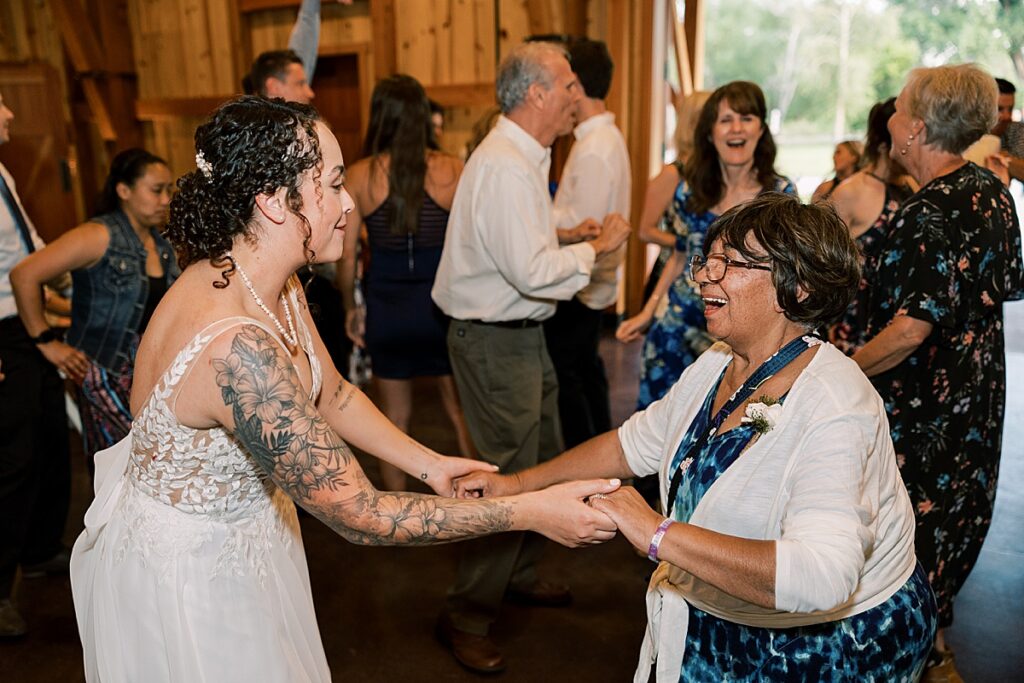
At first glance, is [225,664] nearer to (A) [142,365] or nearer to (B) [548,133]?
(A) [142,365]

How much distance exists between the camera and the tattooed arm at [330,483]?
142cm

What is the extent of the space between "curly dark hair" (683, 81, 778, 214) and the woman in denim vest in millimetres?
1956

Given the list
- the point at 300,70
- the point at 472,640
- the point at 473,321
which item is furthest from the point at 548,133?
the point at 472,640

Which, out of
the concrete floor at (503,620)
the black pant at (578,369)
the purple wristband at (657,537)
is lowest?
the concrete floor at (503,620)

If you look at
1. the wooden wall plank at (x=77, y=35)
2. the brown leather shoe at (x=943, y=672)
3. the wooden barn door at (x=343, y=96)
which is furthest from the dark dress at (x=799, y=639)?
the wooden wall plank at (x=77, y=35)

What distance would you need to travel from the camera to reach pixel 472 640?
110 inches

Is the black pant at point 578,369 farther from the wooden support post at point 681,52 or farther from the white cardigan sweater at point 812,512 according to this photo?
the wooden support post at point 681,52

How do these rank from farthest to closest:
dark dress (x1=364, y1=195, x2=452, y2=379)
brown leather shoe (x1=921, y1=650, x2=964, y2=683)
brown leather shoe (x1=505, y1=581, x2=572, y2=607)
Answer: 1. dark dress (x1=364, y1=195, x2=452, y2=379)
2. brown leather shoe (x1=505, y1=581, x2=572, y2=607)
3. brown leather shoe (x1=921, y1=650, x2=964, y2=683)

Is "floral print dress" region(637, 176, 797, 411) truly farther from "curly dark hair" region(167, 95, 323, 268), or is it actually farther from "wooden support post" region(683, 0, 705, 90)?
"wooden support post" region(683, 0, 705, 90)

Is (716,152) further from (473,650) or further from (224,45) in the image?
(224,45)

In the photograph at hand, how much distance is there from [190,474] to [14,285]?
186 centimetres

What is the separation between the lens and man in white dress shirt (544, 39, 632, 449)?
3602 millimetres

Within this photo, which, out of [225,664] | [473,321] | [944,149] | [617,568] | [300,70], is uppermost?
[300,70]

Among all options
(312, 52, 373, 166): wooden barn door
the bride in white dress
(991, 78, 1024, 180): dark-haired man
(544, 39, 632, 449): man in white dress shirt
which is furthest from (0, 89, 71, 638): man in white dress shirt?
(312, 52, 373, 166): wooden barn door
